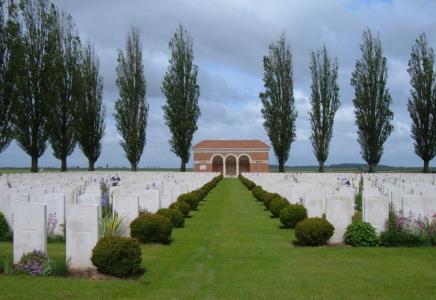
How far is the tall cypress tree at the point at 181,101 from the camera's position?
4812cm

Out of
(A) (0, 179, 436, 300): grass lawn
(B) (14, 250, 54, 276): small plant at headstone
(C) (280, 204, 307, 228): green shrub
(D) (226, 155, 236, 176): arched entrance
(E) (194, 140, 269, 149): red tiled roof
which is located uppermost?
(E) (194, 140, 269, 149): red tiled roof

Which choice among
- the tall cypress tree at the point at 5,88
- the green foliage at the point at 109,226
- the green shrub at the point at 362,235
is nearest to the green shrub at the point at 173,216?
the green foliage at the point at 109,226

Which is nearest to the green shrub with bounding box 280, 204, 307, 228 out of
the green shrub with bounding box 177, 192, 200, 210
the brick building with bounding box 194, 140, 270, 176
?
the green shrub with bounding box 177, 192, 200, 210

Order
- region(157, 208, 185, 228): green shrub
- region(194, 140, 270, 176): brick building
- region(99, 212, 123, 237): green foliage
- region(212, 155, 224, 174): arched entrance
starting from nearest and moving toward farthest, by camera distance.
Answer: region(99, 212, 123, 237): green foliage, region(157, 208, 185, 228): green shrub, region(194, 140, 270, 176): brick building, region(212, 155, 224, 174): arched entrance

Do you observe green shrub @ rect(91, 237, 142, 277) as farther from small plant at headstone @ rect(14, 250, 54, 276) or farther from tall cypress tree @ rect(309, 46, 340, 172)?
tall cypress tree @ rect(309, 46, 340, 172)

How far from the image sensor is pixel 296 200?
1748cm

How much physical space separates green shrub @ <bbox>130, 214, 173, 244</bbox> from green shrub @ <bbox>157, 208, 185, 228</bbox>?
81.3 inches

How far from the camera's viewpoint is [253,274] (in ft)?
27.7

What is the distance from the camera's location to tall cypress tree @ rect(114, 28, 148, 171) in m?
45.4

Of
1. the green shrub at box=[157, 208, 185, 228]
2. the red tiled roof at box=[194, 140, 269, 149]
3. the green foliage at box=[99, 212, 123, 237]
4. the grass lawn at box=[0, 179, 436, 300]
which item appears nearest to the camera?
the grass lawn at box=[0, 179, 436, 300]

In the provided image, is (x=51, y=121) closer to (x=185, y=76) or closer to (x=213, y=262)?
(x=185, y=76)

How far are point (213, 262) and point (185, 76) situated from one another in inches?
1578

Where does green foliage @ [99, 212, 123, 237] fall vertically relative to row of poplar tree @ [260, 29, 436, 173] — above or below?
below

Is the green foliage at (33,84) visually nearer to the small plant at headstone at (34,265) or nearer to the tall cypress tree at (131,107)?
the tall cypress tree at (131,107)
